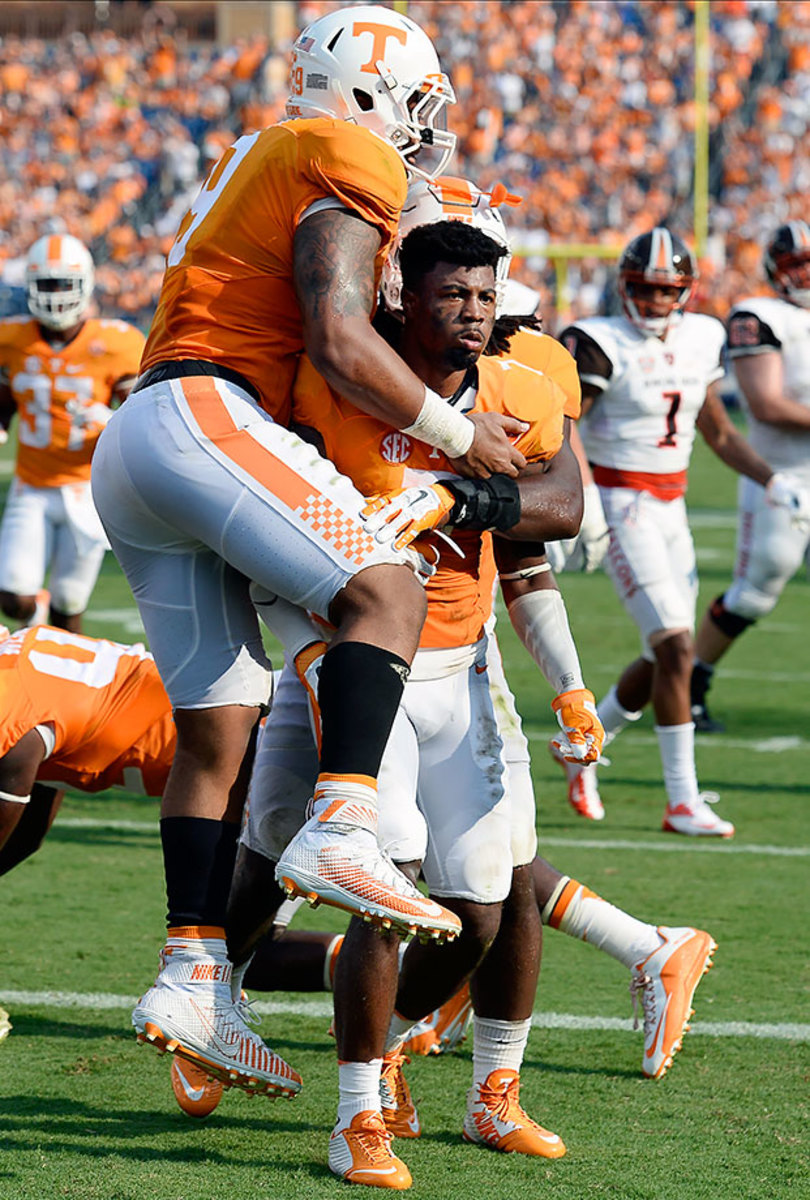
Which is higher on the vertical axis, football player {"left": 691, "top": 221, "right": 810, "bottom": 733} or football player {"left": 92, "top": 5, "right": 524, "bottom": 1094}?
football player {"left": 92, "top": 5, "right": 524, "bottom": 1094}

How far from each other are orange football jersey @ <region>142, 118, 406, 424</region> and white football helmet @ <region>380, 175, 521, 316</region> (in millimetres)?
134

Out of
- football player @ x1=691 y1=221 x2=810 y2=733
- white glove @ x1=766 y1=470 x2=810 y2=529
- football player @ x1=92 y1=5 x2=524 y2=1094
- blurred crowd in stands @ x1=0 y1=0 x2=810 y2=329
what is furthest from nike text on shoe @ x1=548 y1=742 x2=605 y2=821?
blurred crowd in stands @ x1=0 y1=0 x2=810 y2=329

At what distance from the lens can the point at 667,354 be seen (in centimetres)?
650

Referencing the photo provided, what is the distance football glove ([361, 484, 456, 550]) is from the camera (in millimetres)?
3004

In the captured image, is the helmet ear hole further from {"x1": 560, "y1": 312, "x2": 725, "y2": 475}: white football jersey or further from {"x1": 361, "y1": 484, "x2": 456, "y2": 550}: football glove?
{"x1": 560, "y1": 312, "x2": 725, "y2": 475}: white football jersey

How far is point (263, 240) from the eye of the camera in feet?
10.1

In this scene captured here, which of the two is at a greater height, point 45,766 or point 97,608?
point 45,766

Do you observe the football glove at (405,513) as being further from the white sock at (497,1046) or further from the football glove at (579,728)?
the white sock at (497,1046)

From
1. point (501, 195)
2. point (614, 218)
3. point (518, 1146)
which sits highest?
point (501, 195)

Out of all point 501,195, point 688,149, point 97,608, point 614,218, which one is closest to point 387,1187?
point 501,195

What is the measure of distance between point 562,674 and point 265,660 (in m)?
0.61

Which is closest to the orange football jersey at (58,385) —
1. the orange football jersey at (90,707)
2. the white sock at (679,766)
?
the white sock at (679,766)

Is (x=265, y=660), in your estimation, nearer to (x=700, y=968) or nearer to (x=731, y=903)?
(x=700, y=968)

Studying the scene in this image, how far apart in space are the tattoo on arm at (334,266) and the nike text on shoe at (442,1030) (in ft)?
5.47
